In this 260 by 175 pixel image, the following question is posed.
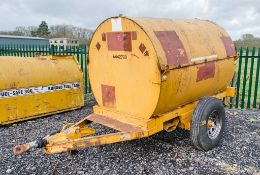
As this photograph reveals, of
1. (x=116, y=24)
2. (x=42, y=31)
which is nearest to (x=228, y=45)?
(x=116, y=24)

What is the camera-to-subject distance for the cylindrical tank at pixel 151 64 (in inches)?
147

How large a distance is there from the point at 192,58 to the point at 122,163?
6.19ft

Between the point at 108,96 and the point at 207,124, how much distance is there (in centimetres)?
162

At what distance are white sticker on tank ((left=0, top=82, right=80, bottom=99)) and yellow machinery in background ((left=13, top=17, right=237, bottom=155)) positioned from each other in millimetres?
2062

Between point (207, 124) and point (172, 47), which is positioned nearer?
point (172, 47)

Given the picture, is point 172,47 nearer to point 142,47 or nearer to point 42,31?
point 142,47

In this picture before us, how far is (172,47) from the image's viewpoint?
390cm

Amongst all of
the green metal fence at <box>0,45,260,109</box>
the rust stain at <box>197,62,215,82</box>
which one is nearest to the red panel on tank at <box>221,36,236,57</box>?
the rust stain at <box>197,62,215,82</box>

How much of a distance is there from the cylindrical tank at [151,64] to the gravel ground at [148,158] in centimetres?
74

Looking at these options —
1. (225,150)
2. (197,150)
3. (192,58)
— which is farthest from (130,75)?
(225,150)

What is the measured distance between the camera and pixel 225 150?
4.59 meters


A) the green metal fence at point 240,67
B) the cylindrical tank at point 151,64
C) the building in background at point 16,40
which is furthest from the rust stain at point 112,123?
the building in background at point 16,40

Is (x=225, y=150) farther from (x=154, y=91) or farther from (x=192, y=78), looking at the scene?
(x=154, y=91)

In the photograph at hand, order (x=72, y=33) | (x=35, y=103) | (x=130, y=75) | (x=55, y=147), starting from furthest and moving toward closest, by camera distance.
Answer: (x=72, y=33), (x=35, y=103), (x=130, y=75), (x=55, y=147)
